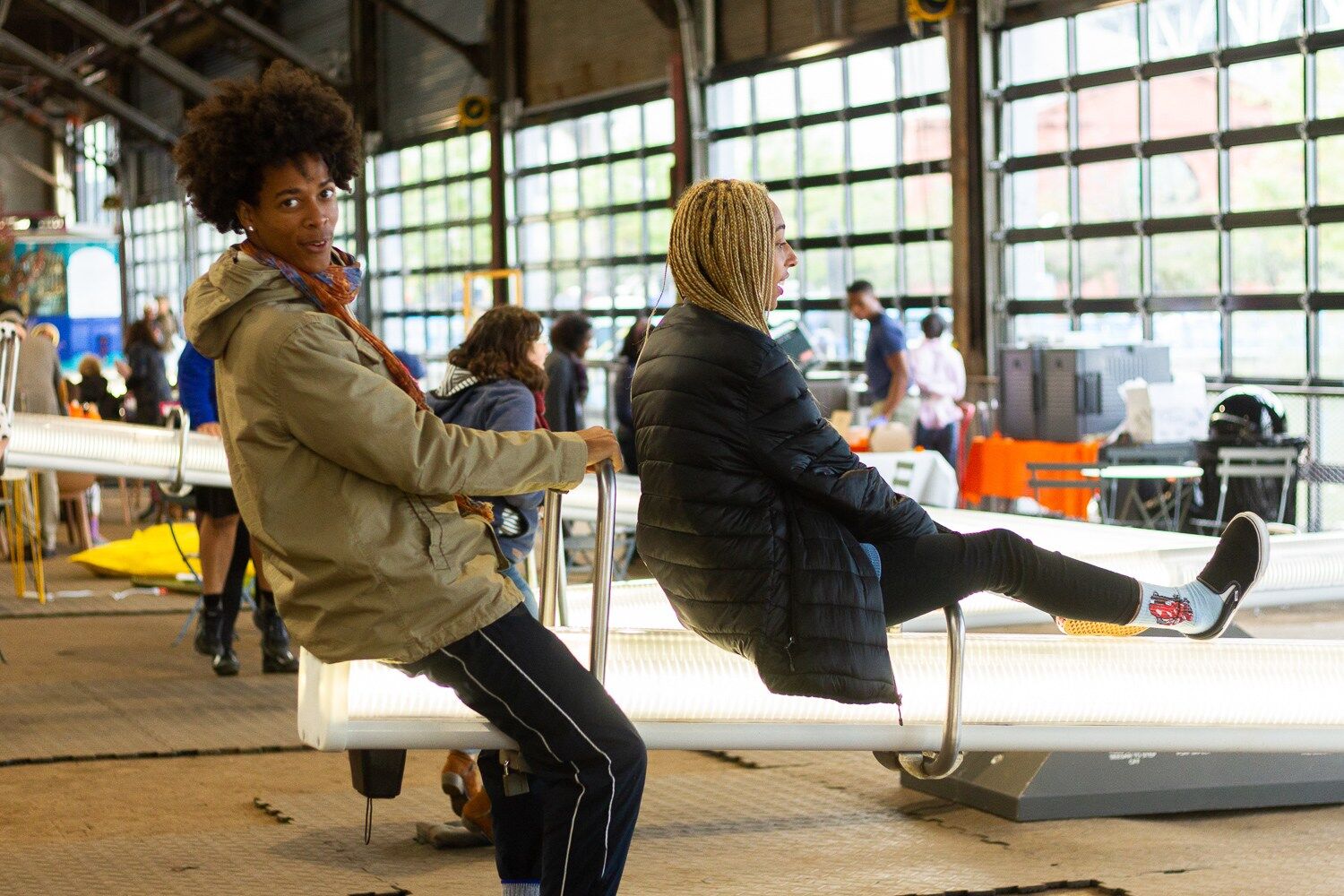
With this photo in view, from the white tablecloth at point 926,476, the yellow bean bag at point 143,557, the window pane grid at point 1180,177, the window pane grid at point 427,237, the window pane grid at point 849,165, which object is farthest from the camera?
the window pane grid at point 427,237

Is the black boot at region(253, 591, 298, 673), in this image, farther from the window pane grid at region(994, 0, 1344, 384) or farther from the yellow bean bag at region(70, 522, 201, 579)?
the window pane grid at region(994, 0, 1344, 384)

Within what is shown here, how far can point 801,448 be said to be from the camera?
2893mm

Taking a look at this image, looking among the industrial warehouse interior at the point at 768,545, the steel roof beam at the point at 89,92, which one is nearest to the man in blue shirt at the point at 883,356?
the industrial warehouse interior at the point at 768,545

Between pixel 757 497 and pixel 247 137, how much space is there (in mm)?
1043

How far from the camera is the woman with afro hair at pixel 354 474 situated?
2510mm

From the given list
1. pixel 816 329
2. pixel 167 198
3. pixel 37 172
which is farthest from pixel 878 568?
pixel 37 172

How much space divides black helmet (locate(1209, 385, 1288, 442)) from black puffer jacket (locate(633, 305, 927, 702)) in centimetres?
737

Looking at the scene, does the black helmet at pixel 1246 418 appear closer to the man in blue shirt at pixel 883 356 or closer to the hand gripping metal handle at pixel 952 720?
the man in blue shirt at pixel 883 356

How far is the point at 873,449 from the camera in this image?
9836mm

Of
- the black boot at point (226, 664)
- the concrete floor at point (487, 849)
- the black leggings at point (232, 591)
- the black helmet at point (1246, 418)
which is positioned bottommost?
the concrete floor at point (487, 849)

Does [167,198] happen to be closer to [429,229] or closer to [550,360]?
[429,229]

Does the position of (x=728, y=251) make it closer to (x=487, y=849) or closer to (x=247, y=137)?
(x=247, y=137)

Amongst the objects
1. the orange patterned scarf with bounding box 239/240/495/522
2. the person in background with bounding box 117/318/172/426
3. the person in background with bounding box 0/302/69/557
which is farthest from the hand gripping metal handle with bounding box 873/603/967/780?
the person in background with bounding box 117/318/172/426

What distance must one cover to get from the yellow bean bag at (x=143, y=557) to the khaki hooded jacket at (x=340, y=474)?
7690mm
